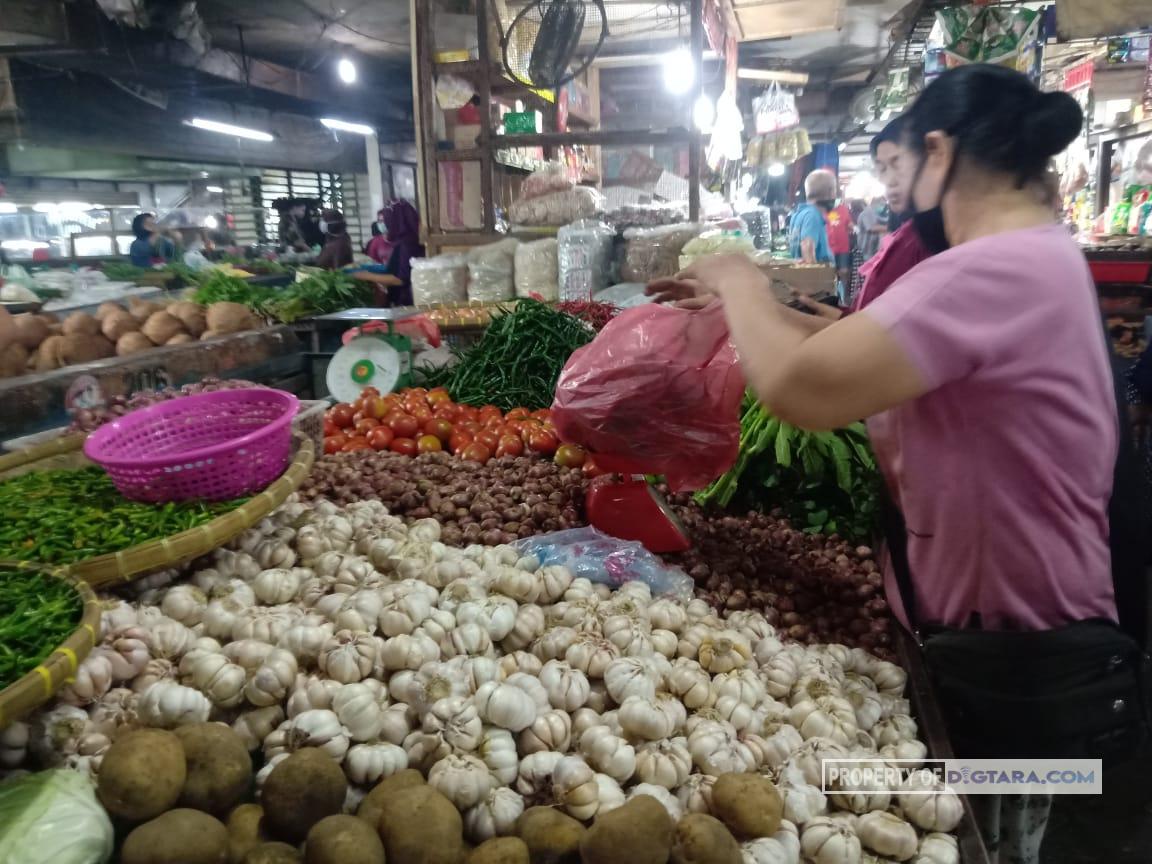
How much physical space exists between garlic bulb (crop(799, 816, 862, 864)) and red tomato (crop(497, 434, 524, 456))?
7.32 feet

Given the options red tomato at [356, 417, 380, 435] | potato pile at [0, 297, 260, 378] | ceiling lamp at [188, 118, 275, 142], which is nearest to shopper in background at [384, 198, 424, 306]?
potato pile at [0, 297, 260, 378]

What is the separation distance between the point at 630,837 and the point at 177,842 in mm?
647

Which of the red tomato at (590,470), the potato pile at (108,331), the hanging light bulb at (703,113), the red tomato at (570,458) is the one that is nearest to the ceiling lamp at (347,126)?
the hanging light bulb at (703,113)

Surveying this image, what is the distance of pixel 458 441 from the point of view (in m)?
3.71

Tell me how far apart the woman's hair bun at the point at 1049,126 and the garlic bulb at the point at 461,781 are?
5.00ft

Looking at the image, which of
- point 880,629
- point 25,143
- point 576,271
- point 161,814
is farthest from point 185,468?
point 25,143

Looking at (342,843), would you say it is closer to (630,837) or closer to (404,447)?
(630,837)

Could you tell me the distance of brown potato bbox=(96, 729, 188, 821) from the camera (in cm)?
121

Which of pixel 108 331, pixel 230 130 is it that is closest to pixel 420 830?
pixel 108 331

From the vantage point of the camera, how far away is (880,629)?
2180 mm

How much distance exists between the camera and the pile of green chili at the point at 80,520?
1908 millimetres

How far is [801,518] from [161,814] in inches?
85.7

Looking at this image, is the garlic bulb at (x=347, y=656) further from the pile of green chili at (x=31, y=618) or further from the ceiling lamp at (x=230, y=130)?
the ceiling lamp at (x=230, y=130)

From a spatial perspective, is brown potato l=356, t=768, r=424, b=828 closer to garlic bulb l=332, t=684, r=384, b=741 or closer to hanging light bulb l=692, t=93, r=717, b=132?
garlic bulb l=332, t=684, r=384, b=741
